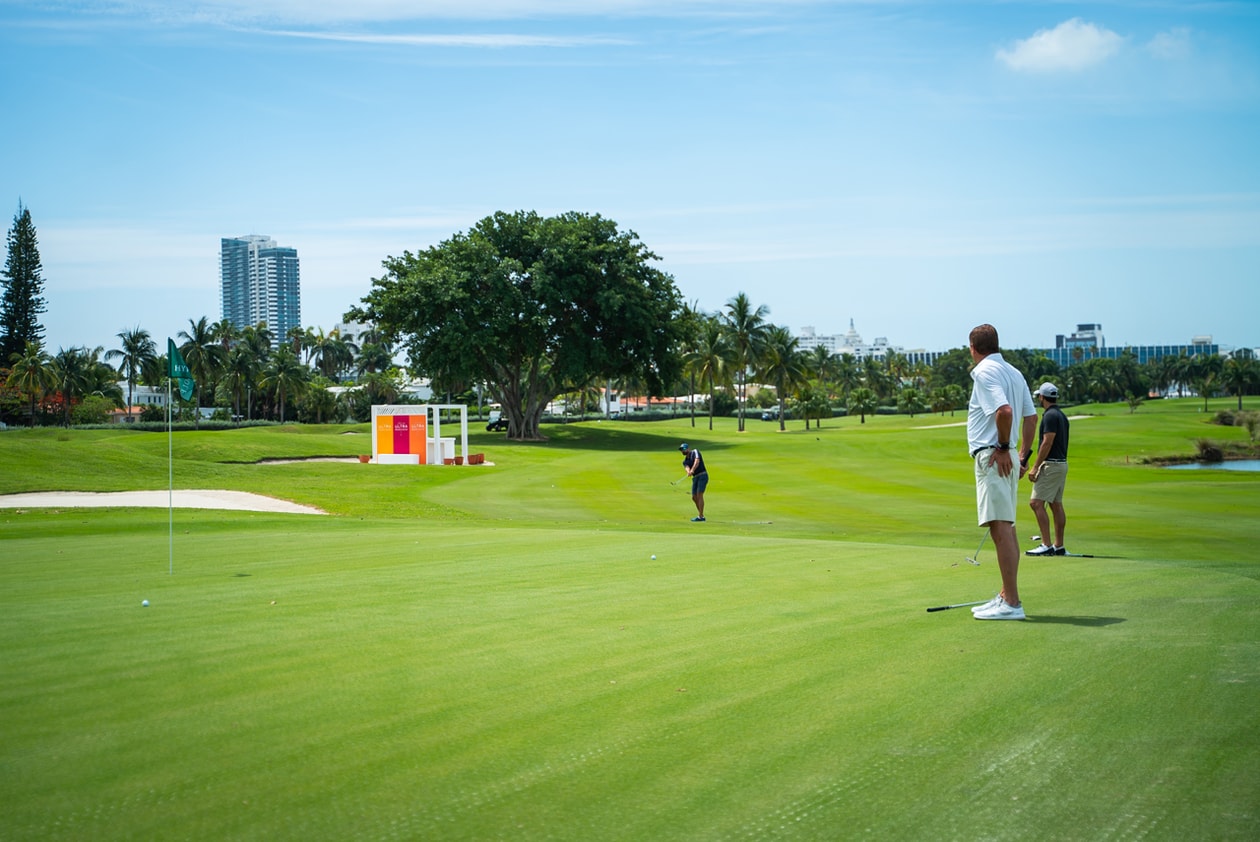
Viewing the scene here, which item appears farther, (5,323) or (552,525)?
(5,323)

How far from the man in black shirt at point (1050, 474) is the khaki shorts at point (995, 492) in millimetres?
5597

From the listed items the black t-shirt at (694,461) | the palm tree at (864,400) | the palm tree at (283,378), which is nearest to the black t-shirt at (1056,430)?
the black t-shirt at (694,461)

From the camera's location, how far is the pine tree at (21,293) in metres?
104

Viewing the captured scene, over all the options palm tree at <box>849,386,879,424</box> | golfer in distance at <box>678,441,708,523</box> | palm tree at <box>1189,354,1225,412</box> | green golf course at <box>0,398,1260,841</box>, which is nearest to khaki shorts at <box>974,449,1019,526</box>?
green golf course at <box>0,398,1260,841</box>

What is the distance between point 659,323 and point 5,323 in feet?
245

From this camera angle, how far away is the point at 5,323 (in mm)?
103688

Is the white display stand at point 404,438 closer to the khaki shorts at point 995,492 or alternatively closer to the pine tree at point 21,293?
the khaki shorts at point 995,492

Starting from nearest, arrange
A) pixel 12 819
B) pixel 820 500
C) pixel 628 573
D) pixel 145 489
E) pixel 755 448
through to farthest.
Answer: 1. pixel 12 819
2. pixel 628 573
3. pixel 820 500
4. pixel 145 489
5. pixel 755 448

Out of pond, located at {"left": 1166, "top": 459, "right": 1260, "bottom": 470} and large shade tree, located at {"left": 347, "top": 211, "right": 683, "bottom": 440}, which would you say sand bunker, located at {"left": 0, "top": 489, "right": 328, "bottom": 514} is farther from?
pond, located at {"left": 1166, "top": 459, "right": 1260, "bottom": 470}

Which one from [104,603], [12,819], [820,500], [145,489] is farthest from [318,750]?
[145,489]

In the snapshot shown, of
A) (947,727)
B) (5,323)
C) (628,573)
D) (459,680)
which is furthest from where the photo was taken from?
(5,323)

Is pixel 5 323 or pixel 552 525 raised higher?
pixel 5 323

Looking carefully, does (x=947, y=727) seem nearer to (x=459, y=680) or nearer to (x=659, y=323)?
(x=459, y=680)

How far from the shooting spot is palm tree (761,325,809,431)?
99.6 metres
